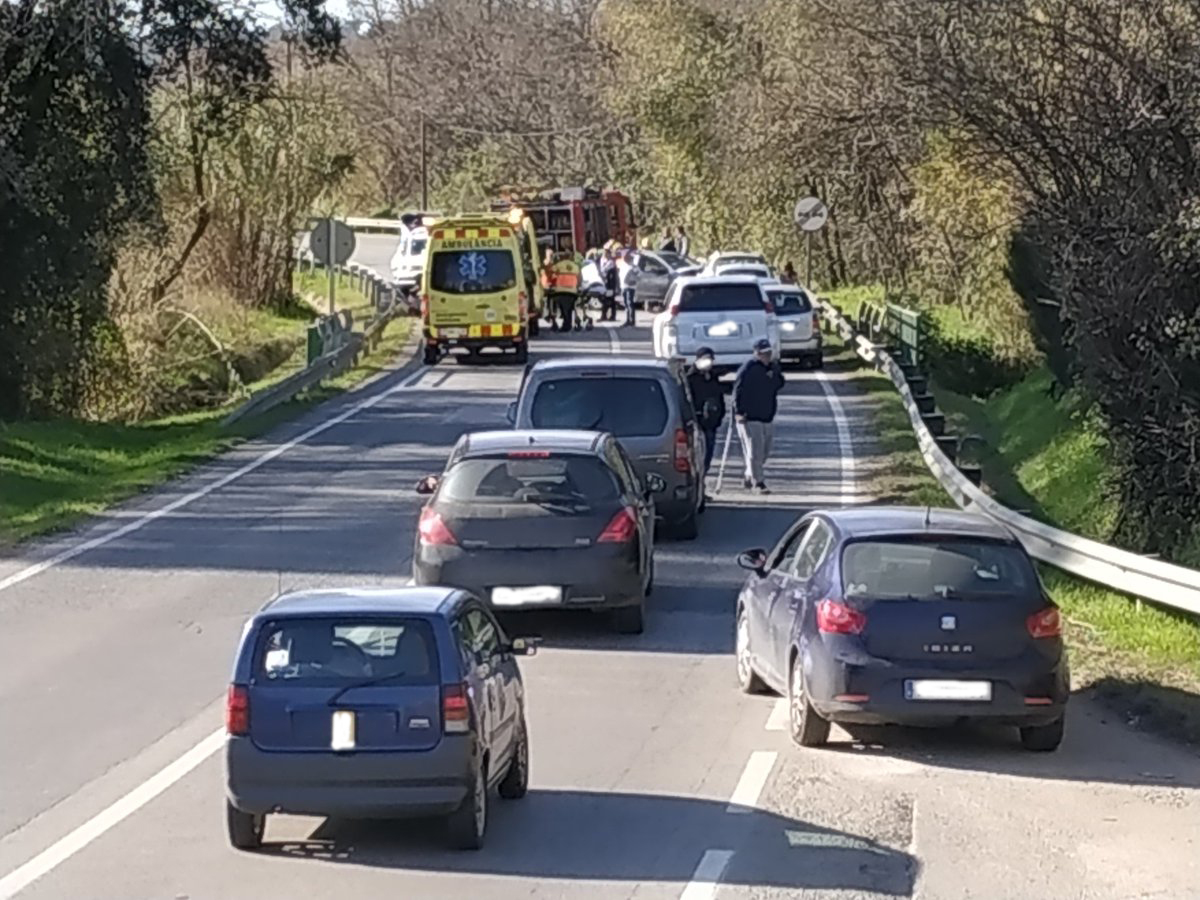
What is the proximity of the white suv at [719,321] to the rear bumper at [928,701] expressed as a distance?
77.3ft

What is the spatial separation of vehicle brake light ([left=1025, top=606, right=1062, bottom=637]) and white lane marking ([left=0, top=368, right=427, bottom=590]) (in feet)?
31.6

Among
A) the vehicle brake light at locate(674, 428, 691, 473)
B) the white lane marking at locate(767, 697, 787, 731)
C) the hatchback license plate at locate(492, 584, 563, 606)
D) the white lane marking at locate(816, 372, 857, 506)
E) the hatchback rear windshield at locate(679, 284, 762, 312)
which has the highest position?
the hatchback rear windshield at locate(679, 284, 762, 312)

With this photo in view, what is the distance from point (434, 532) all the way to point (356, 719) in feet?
20.4

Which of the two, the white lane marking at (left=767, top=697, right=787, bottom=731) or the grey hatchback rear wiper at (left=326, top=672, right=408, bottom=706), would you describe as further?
the white lane marking at (left=767, top=697, right=787, bottom=731)

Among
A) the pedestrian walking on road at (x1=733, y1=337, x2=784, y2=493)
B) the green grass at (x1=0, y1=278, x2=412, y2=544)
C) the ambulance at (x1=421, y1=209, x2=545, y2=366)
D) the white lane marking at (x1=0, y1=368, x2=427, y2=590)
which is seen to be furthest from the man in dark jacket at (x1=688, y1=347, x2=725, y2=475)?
the ambulance at (x1=421, y1=209, x2=545, y2=366)

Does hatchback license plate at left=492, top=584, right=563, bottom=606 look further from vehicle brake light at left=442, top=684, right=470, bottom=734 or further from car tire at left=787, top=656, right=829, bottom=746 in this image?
vehicle brake light at left=442, top=684, right=470, bottom=734

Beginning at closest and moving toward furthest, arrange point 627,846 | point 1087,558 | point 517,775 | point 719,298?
point 627,846
point 517,775
point 1087,558
point 719,298

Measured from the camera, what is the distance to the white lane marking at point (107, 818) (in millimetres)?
10195

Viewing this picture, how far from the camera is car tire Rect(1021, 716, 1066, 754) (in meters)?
13.1

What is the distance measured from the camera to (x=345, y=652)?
10586mm

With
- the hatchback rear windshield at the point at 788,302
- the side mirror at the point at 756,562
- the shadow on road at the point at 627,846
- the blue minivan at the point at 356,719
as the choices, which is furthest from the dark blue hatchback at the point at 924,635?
the hatchback rear windshield at the point at 788,302

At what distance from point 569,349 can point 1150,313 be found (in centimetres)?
2669

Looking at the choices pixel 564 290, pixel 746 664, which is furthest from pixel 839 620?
pixel 564 290

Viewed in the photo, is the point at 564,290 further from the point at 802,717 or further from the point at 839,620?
the point at 839,620
